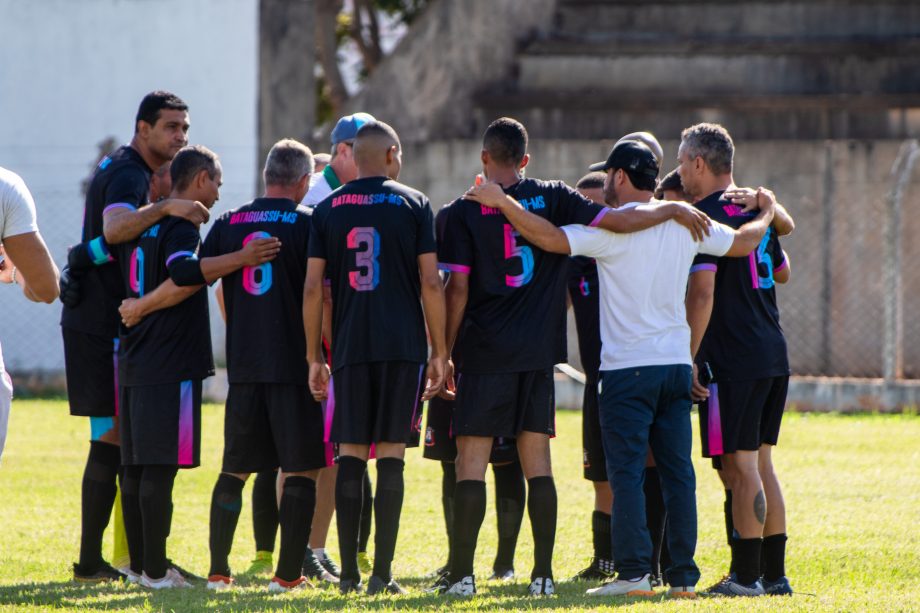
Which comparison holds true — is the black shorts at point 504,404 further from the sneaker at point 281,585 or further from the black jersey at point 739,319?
the sneaker at point 281,585

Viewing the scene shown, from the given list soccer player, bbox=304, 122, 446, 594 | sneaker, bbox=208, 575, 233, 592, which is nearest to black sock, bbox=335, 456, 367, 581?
soccer player, bbox=304, 122, 446, 594

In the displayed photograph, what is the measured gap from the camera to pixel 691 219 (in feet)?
19.1

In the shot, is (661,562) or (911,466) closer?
(661,562)

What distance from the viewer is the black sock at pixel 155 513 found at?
6082 millimetres

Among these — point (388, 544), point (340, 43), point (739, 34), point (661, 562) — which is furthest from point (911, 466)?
point (340, 43)

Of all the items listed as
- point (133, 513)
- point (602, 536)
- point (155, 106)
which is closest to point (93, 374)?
point (133, 513)

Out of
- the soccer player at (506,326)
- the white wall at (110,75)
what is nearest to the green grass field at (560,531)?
the soccer player at (506,326)

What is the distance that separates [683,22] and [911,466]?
898cm

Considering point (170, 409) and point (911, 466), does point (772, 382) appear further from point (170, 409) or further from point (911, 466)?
point (911, 466)

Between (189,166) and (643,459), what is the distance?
103 inches

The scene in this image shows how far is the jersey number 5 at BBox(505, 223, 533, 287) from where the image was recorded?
19.8 ft

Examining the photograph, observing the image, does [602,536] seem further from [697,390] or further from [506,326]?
[506,326]

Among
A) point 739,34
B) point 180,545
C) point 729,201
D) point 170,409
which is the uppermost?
point 739,34

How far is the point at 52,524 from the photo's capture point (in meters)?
7.91
